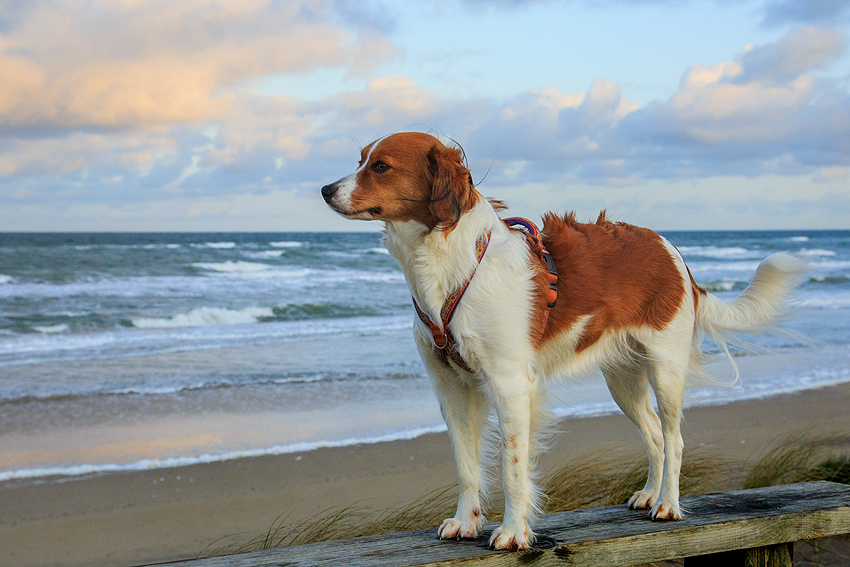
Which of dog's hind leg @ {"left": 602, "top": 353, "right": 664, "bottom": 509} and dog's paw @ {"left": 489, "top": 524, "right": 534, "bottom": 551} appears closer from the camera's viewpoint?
dog's paw @ {"left": 489, "top": 524, "right": 534, "bottom": 551}

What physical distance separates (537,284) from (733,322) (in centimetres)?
139

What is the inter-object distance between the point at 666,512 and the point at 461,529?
3.10 ft

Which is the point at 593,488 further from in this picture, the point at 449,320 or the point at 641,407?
the point at 449,320

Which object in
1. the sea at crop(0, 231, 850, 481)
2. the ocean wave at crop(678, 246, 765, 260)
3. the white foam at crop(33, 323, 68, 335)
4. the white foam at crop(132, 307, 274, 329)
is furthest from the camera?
the ocean wave at crop(678, 246, 765, 260)

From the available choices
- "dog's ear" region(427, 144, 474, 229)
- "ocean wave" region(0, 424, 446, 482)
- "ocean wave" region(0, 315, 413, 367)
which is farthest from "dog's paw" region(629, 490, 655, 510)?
"ocean wave" region(0, 315, 413, 367)

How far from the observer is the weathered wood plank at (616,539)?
2654 mm

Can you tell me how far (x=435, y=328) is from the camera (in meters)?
2.73

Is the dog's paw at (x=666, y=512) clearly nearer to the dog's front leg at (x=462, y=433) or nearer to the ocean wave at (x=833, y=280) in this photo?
the dog's front leg at (x=462, y=433)

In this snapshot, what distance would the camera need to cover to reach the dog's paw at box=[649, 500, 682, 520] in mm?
3062

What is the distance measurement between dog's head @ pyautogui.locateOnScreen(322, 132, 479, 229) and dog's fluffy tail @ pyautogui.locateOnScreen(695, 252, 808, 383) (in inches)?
64.0

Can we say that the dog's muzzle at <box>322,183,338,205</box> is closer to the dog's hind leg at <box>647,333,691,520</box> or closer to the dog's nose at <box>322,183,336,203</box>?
the dog's nose at <box>322,183,336,203</box>

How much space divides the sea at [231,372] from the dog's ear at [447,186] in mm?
1013

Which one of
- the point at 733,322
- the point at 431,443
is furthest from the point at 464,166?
the point at 431,443

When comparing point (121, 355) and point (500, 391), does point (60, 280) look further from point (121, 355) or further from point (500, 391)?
point (500, 391)
